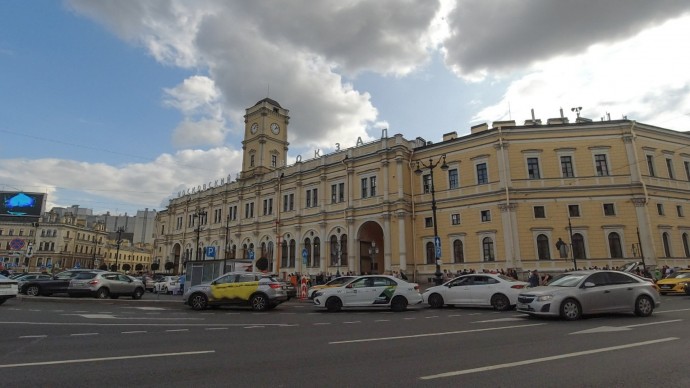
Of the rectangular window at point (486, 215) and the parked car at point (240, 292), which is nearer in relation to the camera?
the parked car at point (240, 292)

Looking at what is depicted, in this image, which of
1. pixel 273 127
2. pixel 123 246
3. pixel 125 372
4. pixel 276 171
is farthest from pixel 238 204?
pixel 123 246

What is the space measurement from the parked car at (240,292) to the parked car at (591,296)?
934cm

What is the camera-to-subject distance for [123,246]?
344 feet

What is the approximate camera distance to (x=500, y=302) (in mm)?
15188

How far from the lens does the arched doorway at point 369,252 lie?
38125 mm

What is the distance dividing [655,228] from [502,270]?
39.3 feet

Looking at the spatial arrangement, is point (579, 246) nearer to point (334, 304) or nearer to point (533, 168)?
point (533, 168)

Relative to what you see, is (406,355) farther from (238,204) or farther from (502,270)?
(238,204)

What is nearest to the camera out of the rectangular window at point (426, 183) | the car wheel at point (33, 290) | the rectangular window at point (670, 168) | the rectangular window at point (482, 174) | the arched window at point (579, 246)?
the car wheel at point (33, 290)

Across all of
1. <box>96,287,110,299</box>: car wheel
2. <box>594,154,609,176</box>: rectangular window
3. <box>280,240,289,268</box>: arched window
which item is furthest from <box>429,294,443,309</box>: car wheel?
<box>280,240,289,268</box>: arched window

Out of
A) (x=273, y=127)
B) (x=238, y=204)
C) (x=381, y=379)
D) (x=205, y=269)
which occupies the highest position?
(x=273, y=127)

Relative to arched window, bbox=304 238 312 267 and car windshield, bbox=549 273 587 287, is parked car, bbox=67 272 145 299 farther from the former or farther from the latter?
car windshield, bbox=549 273 587 287

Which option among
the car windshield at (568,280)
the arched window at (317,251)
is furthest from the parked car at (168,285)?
the car windshield at (568,280)

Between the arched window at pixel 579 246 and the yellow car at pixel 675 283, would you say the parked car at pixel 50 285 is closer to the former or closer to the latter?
the yellow car at pixel 675 283
